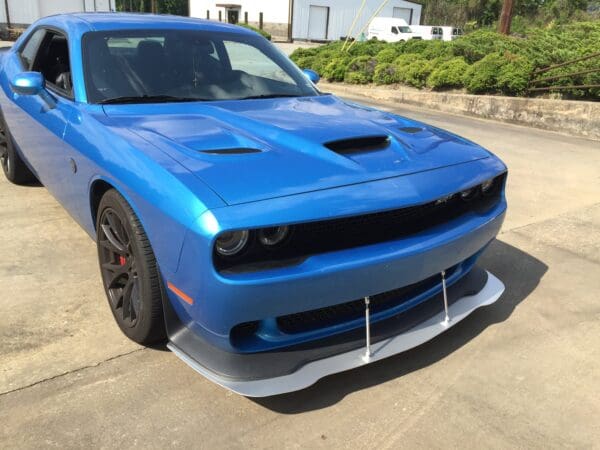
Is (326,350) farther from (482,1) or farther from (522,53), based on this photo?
(482,1)

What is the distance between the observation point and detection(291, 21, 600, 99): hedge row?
9.97m

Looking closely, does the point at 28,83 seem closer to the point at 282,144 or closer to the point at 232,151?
the point at 232,151

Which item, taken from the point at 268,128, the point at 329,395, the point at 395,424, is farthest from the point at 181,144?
the point at 395,424

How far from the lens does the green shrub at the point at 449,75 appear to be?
10.8 m

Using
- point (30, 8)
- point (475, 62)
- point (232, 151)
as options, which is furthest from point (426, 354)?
point (30, 8)

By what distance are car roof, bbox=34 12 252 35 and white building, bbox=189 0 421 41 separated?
36009 mm

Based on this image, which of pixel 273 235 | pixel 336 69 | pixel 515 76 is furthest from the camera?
pixel 336 69

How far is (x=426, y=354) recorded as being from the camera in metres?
2.64

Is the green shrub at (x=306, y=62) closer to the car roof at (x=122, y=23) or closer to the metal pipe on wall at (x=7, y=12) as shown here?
the car roof at (x=122, y=23)

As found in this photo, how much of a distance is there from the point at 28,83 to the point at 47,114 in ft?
0.70

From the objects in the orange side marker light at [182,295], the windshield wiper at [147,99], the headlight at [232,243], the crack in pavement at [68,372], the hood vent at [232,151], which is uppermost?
the windshield wiper at [147,99]

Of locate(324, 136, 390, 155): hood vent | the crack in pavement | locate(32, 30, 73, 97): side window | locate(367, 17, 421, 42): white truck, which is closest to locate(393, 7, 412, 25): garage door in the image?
locate(367, 17, 421, 42): white truck

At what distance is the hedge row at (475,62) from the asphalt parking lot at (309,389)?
7.42 m

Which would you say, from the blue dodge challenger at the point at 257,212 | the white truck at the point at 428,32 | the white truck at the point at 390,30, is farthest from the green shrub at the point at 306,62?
the white truck at the point at 428,32
